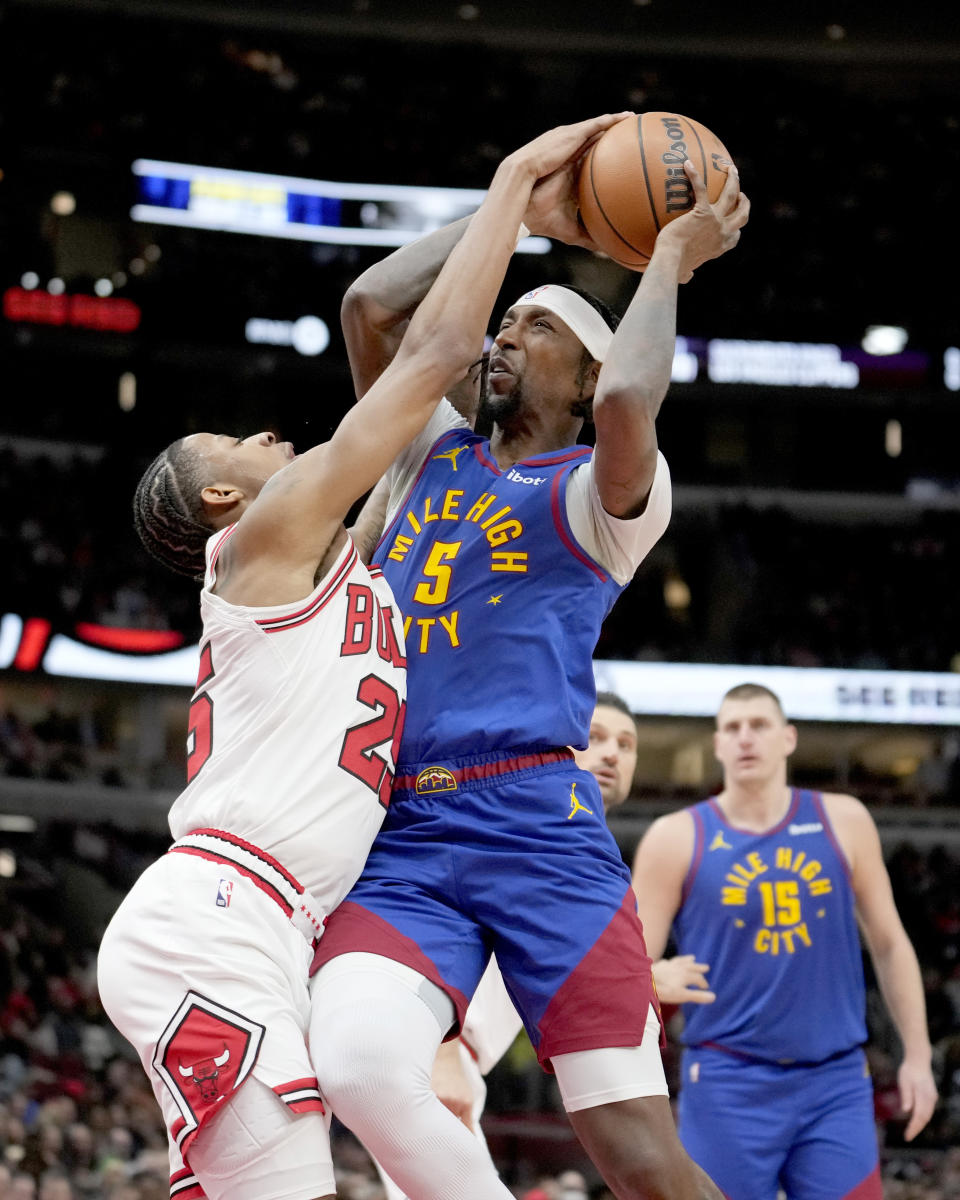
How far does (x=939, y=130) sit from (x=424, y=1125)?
2435 cm

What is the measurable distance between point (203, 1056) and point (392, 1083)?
0.36 metres

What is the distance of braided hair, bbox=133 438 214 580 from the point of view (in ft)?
11.8

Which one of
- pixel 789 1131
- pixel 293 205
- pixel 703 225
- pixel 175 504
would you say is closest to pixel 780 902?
pixel 789 1131

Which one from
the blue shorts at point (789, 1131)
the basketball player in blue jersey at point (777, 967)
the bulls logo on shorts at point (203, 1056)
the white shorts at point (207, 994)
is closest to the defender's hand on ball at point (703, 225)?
the white shorts at point (207, 994)

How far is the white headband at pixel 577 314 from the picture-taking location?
3775mm

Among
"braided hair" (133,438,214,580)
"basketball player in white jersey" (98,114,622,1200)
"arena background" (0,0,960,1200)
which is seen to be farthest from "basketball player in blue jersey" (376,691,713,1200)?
"arena background" (0,0,960,1200)

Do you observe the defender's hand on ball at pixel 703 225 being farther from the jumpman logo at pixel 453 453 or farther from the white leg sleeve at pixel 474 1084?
Answer: the white leg sleeve at pixel 474 1084

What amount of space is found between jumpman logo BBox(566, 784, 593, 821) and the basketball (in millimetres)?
1348

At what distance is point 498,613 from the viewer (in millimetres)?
3406

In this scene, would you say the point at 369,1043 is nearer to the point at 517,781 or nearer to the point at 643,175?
the point at 517,781

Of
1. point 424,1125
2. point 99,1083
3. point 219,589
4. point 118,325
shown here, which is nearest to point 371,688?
point 219,589

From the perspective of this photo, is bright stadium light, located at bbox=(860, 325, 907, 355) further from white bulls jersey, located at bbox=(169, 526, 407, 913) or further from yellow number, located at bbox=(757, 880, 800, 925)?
white bulls jersey, located at bbox=(169, 526, 407, 913)

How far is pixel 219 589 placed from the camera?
3.31m

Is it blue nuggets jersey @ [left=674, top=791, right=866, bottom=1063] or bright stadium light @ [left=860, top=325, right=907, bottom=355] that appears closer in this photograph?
blue nuggets jersey @ [left=674, top=791, right=866, bottom=1063]
